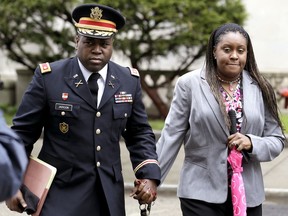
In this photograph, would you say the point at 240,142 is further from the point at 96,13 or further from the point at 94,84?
the point at 96,13

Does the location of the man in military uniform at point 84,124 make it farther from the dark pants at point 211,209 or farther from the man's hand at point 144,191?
the dark pants at point 211,209

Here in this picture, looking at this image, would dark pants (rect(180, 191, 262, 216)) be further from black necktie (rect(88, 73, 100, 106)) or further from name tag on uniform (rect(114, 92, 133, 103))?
black necktie (rect(88, 73, 100, 106))

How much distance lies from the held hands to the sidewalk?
311 cm

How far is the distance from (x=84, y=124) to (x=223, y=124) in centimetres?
79

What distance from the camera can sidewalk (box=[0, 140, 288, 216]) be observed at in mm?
6746

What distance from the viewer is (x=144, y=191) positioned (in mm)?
3424

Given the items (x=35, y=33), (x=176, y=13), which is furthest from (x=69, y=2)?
(x=176, y=13)

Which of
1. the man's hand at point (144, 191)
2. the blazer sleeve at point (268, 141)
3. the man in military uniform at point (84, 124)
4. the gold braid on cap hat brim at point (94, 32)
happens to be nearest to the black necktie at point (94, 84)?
the man in military uniform at point (84, 124)

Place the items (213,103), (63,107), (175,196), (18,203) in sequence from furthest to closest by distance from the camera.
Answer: (175,196) < (213,103) < (63,107) < (18,203)

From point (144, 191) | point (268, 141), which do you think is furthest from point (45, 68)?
point (268, 141)

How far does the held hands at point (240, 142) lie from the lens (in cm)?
361

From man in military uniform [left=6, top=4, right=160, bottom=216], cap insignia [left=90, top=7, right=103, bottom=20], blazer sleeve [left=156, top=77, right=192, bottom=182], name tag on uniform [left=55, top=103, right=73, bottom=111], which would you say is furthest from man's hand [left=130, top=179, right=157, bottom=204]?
cap insignia [left=90, top=7, right=103, bottom=20]

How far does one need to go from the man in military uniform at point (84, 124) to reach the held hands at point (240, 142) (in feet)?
1.49

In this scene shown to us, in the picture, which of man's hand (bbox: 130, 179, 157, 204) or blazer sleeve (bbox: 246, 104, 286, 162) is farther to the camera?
blazer sleeve (bbox: 246, 104, 286, 162)
